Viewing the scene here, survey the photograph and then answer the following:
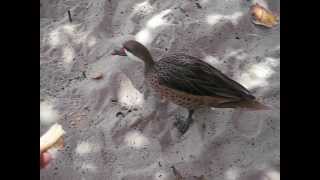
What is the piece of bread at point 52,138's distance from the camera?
3.10m

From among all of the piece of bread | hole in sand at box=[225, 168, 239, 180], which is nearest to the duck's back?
hole in sand at box=[225, 168, 239, 180]

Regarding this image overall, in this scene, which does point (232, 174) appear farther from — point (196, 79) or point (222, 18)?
point (222, 18)

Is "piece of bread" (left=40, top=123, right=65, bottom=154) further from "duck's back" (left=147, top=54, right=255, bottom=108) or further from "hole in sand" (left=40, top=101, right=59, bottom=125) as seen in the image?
"duck's back" (left=147, top=54, right=255, bottom=108)

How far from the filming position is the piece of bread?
310cm

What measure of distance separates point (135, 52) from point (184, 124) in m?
0.62

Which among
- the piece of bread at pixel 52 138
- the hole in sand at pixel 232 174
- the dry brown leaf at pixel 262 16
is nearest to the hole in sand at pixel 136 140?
the piece of bread at pixel 52 138

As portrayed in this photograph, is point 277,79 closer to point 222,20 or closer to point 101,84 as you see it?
point 222,20

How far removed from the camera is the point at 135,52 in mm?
3344

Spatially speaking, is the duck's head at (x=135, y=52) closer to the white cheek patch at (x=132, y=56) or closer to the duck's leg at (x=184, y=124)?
the white cheek patch at (x=132, y=56)

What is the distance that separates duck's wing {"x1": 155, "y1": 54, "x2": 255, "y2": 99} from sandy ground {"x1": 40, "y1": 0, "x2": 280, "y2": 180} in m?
0.34

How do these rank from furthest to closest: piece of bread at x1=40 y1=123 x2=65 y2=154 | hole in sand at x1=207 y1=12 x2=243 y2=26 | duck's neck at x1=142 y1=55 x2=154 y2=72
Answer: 1. hole in sand at x1=207 y1=12 x2=243 y2=26
2. duck's neck at x1=142 y1=55 x2=154 y2=72
3. piece of bread at x1=40 y1=123 x2=65 y2=154

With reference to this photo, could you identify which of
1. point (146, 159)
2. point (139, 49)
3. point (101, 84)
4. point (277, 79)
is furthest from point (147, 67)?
point (277, 79)

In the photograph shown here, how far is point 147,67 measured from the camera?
327cm

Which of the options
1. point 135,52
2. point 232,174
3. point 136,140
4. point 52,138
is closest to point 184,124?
point 136,140
